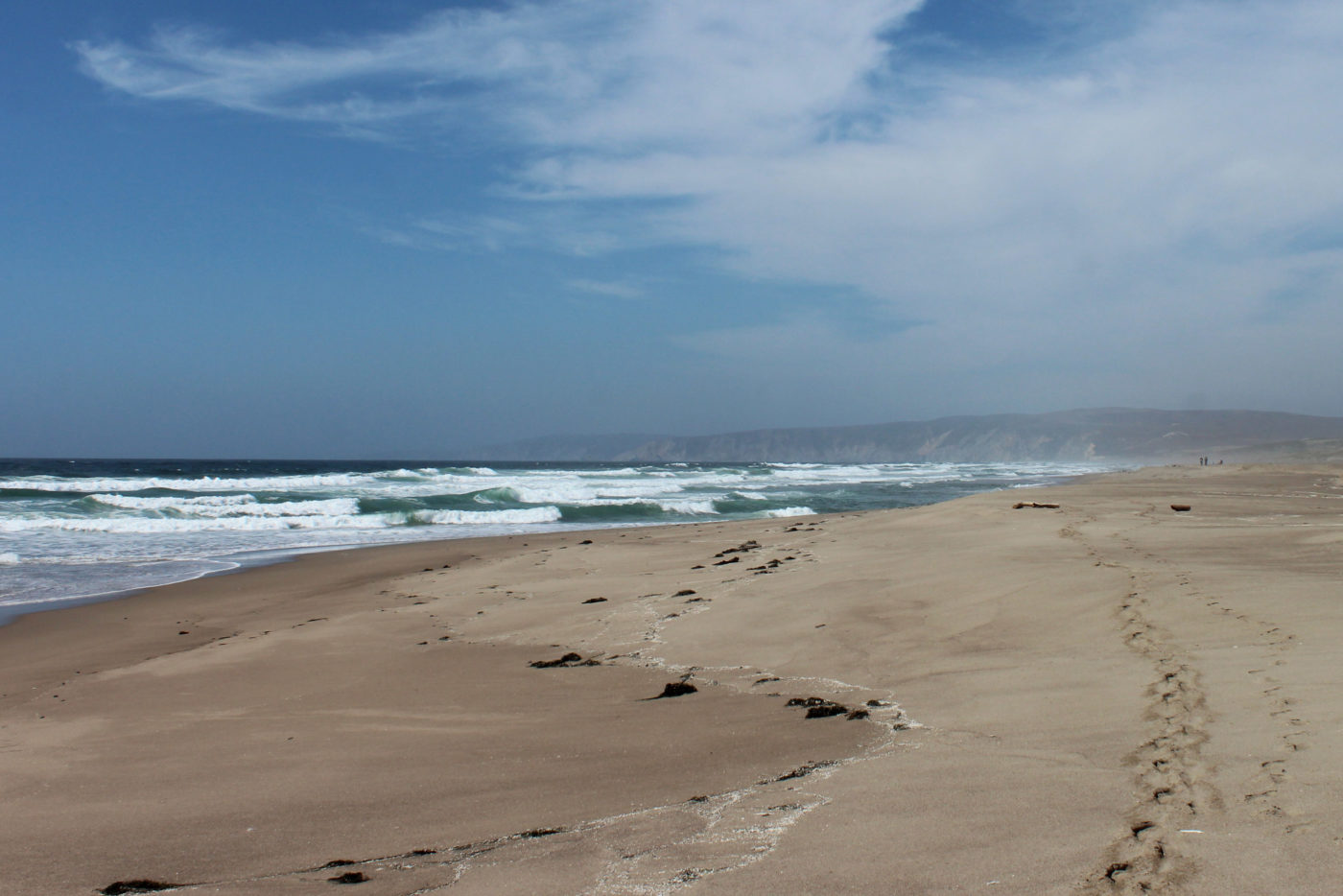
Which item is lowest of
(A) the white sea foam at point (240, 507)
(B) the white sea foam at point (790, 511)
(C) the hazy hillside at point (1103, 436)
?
(B) the white sea foam at point (790, 511)

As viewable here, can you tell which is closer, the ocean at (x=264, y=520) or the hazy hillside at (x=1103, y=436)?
the ocean at (x=264, y=520)

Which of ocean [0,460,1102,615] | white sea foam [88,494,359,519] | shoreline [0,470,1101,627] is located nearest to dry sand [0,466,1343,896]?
shoreline [0,470,1101,627]

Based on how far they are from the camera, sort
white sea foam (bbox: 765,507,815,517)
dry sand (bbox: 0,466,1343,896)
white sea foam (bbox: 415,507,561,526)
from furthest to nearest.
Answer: white sea foam (bbox: 765,507,815,517) < white sea foam (bbox: 415,507,561,526) < dry sand (bbox: 0,466,1343,896)

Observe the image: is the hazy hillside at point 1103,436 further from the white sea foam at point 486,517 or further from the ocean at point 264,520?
the white sea foam at point 486,517

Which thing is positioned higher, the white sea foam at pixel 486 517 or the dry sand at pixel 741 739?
the dry sand at pixel 741 739

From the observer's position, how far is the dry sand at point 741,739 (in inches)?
111

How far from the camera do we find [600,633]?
7.61 m

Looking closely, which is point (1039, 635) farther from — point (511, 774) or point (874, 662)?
point (511, 774)

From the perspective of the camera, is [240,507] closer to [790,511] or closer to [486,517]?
[486,517]

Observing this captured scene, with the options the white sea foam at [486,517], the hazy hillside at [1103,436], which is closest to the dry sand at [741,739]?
the white sea foam at [486,517]

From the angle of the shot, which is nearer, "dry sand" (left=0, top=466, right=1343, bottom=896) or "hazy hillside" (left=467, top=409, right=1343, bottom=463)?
"dry sand" (left=0, top=466, right=1343, bottom=896)

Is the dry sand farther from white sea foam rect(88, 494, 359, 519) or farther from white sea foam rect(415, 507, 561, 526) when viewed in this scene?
white sea foam rect(88, 494, 359, 519)

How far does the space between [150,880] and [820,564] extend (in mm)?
8101

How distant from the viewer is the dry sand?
2.82 metres
